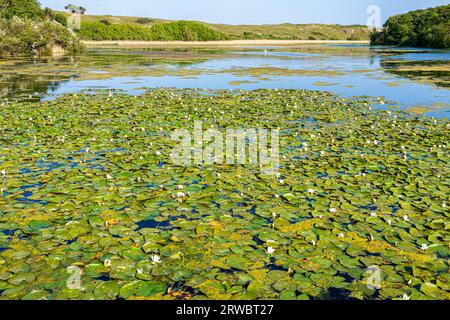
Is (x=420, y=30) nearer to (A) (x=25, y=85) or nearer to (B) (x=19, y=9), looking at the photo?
(B) (x=19, y=9)

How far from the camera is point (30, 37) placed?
145 feet

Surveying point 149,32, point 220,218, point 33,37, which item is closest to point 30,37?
point 33,37

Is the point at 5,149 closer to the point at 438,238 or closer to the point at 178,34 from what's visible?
the point at 438,238

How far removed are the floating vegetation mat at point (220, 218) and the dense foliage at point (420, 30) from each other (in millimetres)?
76516

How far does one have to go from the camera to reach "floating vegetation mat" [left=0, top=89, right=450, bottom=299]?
416 cm

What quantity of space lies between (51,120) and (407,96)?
659 inches

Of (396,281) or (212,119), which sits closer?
(396,281)

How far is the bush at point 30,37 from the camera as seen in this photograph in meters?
43.3

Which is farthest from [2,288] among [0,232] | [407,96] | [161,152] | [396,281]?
[407,96]

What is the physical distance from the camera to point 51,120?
→ 12.0m

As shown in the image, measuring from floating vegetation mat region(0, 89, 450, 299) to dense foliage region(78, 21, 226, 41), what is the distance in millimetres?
92677

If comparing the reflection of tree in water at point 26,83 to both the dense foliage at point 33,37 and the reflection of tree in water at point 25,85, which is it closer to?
the reflection of tree in water at point 25,85

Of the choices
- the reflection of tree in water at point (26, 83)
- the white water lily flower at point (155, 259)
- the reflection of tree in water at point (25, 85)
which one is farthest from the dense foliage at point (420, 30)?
the white water lily flower at point (155, 259)

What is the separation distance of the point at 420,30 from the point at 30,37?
8295cm
